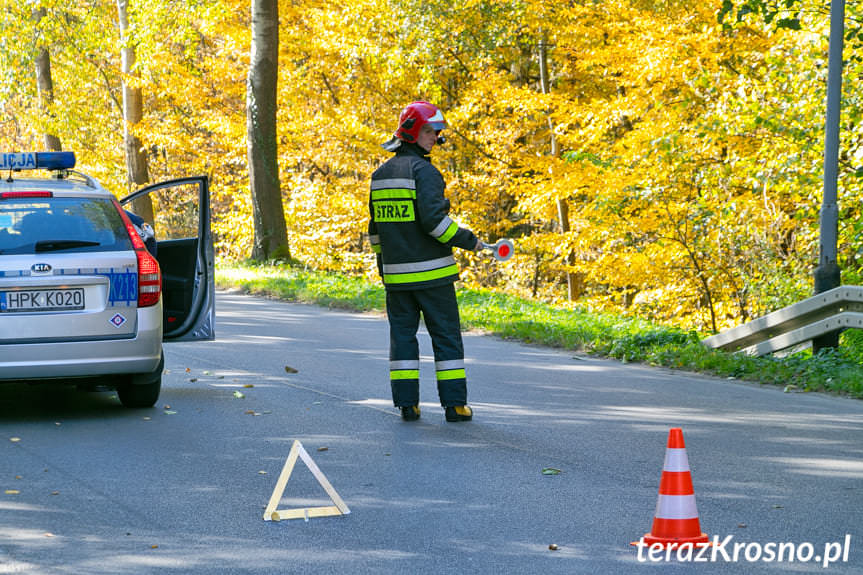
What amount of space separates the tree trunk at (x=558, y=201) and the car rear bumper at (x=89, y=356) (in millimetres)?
16846

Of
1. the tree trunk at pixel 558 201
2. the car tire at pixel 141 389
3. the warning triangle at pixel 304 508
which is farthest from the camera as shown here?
the tree trunk at pixel 558 201

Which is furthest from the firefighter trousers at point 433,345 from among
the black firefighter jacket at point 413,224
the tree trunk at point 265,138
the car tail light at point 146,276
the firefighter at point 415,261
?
the tree trunk at point 265,138

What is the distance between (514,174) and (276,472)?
68.5ft

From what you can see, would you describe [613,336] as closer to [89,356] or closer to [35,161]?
[89,356]

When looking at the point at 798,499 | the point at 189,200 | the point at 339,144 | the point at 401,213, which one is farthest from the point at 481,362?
the point at 189,200

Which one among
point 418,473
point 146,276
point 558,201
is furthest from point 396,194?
point 558,201

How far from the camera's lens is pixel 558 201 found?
2439cm

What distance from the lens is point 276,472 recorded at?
21.7ft

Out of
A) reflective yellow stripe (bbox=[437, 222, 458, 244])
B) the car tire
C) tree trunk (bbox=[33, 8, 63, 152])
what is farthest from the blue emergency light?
tree trunk (bbox=[33, 8, 63, 152])

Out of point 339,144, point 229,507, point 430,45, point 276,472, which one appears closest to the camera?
point 229,507

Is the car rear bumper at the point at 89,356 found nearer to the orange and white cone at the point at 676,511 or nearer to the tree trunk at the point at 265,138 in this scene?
the orange and white cone at the point at 676,511

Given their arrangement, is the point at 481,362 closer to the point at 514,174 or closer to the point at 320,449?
the point at 320,449

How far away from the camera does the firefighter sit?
8.02 meters

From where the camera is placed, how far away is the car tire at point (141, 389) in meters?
8.53
